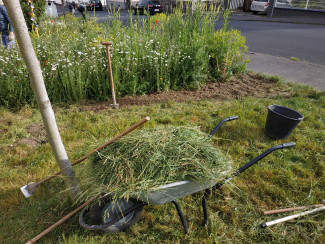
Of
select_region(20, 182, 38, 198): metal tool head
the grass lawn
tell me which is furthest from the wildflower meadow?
select_region(20, 182, 38, 198): metal tool head

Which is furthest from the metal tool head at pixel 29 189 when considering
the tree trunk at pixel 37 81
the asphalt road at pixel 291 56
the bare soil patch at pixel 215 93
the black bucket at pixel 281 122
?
the asphalt road at pixel 291 56

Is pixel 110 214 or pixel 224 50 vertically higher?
pixel 224 50

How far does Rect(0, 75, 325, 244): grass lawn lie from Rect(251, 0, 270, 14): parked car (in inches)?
792

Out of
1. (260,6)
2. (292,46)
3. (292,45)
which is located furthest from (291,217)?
(260,6)

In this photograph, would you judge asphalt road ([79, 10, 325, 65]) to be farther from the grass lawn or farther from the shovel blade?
the shovel blade

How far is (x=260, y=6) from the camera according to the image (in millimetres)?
20453

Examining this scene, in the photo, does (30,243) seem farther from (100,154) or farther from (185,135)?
(185,135)

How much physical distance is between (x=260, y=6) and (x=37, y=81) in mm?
23599

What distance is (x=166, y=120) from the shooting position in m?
3.45

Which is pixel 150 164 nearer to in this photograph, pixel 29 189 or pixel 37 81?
pixel 37 81

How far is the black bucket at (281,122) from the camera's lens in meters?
2.79

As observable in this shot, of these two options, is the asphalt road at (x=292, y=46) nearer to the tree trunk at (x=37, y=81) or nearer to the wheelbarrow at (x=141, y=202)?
the tree trunk at (x=37, y=81)

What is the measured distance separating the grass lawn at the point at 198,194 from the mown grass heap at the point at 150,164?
29 cm

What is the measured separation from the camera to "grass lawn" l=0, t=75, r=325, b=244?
73.7 inches
